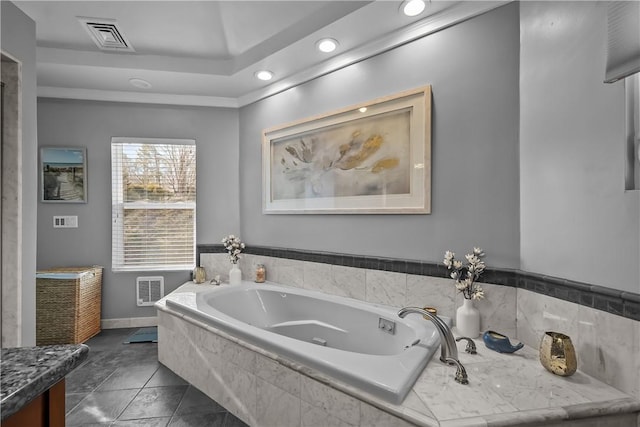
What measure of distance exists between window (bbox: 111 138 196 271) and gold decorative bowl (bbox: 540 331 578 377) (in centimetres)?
304

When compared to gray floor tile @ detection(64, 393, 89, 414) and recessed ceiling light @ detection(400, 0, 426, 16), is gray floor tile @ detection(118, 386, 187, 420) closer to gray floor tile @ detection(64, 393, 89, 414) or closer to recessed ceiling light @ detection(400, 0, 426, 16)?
gray floor tile @ detection(64, 393, 89, 414)

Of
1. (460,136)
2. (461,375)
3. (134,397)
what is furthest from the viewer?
(134,397)

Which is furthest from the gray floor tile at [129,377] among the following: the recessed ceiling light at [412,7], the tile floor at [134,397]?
the recessed ceiling light at [412,7]

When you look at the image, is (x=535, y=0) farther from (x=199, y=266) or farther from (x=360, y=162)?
(x=199, y=266)

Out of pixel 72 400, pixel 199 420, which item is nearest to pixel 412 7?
pixel 199 420

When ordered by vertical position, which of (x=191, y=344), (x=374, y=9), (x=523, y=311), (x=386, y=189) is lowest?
(x=191, y=344)

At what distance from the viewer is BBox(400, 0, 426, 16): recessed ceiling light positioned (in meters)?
1.79

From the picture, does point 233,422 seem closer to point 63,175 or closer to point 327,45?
point 327,45

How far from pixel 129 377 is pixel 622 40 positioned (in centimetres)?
332

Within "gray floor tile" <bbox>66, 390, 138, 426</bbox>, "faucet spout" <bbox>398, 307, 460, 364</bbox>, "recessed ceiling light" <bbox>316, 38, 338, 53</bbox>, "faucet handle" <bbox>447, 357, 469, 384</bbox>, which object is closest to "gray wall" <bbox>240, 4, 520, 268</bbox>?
"recessed ceiling light" <bbox>316, 38, 338, 53</bbox>

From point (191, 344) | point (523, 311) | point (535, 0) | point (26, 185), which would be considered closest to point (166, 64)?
point (26, 185)

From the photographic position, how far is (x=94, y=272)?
3010 millimetres

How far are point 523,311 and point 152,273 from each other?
325 cm

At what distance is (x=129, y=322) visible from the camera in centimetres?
320
